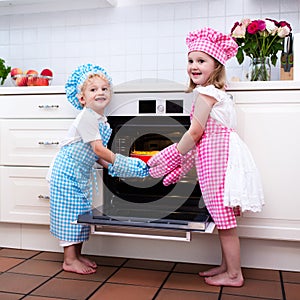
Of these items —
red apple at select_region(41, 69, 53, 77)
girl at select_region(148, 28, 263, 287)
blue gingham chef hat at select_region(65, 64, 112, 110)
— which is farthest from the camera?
red apple at select_region(41, 69, 53, 77)

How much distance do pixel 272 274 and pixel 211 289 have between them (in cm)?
34

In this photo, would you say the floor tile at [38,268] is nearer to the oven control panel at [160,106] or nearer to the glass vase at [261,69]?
the oven control panel at [160,106]

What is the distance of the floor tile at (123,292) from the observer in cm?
173

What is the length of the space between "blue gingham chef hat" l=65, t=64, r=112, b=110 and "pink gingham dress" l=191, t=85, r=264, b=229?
0.49 meters

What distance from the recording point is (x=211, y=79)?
1905 mm

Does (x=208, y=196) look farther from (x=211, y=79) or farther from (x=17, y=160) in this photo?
(x=17, y=160)

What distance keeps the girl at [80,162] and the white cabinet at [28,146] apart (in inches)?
6.8

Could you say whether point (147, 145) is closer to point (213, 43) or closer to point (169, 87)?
point (169, 87)

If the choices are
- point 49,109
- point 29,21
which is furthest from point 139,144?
point 29,21

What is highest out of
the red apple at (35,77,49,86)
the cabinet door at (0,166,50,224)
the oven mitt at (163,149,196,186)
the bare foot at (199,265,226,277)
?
the red apple at (35,77,49,86)

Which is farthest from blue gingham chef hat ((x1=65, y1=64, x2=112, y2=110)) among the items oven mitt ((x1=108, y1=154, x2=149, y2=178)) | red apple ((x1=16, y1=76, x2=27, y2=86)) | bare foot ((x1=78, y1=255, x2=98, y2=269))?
bare foot ((x1=78, y1=255, x2=98, y2=269))

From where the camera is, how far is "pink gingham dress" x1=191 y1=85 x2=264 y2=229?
179 centimetres

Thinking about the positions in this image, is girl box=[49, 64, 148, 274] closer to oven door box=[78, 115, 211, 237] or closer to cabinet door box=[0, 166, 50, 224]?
oven door box=[78, 115, 211, 237]

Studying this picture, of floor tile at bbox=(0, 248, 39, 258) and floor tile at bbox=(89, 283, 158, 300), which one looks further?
floor tile at bbox=(0, 248, 39, 258)
